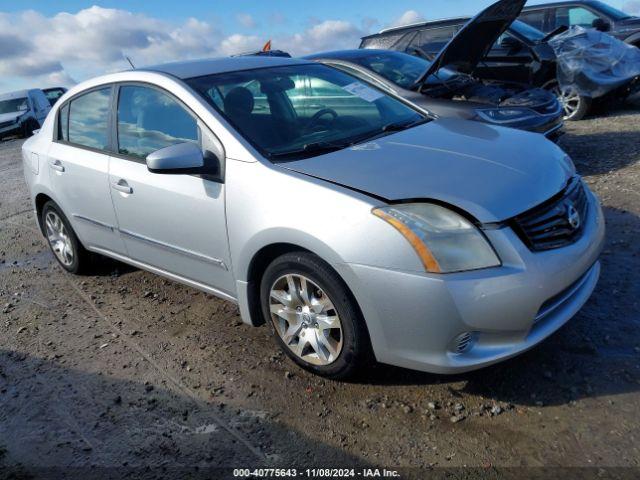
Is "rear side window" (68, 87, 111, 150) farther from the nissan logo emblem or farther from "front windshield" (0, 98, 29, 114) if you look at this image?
"front windshield" (0, 98, 29, 114)

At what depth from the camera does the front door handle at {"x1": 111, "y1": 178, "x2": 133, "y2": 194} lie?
3664 millimetres

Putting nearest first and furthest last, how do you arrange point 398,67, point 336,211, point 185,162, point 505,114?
1. point 336,211
2. point 185,162
3. point 505,114
4. point 398,67

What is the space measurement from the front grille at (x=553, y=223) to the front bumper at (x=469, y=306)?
0.16 feet

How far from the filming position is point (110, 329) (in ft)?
13.0

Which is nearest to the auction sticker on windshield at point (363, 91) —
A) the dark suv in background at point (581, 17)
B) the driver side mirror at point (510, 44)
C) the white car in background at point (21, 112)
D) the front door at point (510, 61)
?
the front door at point (510, 61)

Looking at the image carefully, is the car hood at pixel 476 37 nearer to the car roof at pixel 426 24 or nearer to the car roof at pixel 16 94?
the car roof at pixel 426 24

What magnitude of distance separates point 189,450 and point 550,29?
10.3m

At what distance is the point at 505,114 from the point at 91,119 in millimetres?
3985

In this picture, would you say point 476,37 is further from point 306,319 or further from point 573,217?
point 306,319

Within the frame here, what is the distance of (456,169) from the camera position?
111 inches

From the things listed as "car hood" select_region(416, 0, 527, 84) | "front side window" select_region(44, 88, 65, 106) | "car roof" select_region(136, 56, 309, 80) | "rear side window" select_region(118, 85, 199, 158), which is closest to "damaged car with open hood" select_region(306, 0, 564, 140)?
"car hood" select_region(416, 0, 527, 84)

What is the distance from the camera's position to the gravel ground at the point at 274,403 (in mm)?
→ 2480

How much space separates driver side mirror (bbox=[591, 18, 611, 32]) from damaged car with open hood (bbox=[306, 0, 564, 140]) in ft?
13.0

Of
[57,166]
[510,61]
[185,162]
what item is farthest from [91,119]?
[510,61]
